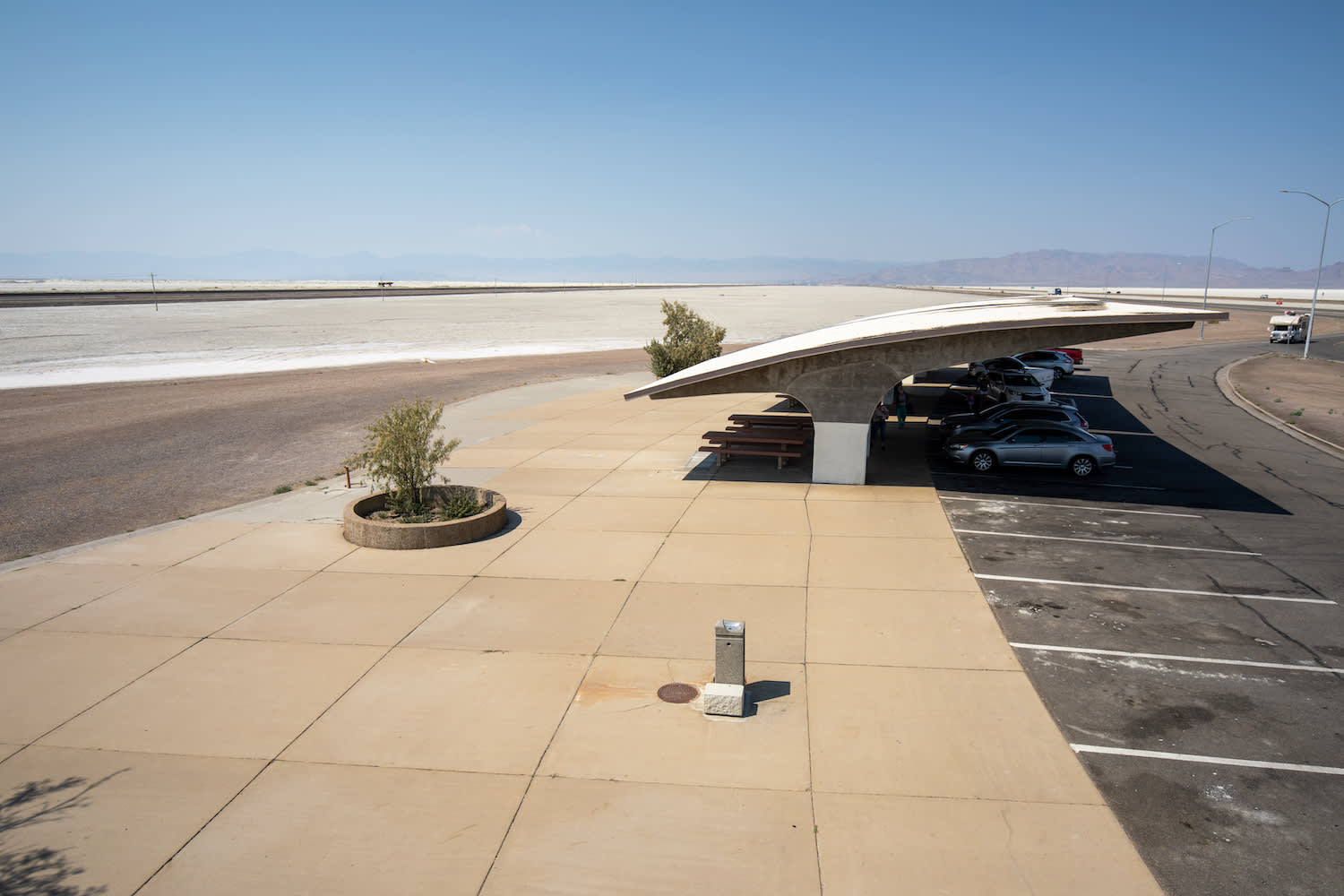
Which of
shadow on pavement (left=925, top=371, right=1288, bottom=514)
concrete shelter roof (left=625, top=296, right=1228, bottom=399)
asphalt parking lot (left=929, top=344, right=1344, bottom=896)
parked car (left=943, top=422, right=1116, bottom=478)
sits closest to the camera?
asphalt parking lot (left=929, top=344, right=1344, bottom=896)

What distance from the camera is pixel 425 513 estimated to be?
14836 mm

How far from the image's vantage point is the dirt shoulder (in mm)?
27175

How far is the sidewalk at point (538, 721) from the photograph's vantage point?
6340 millimetres

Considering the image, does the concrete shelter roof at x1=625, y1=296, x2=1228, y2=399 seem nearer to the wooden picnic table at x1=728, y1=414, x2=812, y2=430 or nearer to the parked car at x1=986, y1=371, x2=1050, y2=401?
the wooden picnic table at x1=728, y1=414, x2=812, y2=430

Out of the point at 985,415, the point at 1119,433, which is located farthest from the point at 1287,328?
the point at 985,415

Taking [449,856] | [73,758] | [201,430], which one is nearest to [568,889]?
[449,856]

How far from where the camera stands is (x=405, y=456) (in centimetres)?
1452

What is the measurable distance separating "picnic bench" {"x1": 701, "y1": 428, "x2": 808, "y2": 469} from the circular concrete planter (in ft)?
21.8

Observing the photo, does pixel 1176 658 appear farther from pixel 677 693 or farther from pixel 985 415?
pixel 985 415

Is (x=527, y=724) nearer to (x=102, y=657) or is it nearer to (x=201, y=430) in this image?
(x=102, y=657)

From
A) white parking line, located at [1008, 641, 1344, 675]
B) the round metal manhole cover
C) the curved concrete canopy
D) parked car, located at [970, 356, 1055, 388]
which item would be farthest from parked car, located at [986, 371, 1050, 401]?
the round metal manhole cover

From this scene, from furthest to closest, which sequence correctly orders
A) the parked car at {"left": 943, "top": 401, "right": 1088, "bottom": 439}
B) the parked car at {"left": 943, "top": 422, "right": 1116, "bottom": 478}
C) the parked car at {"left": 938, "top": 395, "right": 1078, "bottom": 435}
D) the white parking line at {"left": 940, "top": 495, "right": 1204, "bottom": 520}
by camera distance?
the parked car at {"left": 938, "top": 395, "right": 1078, "bottom": 435} < the parked car at {"left": 943, "top": 401, "right": 1088, "bottom": 439} < the parked car at {"left": 943, "top": 422, "right": 1116, "bottom": 478} < the white parking line at {"left": 940, "top": 495, "right": 1204, "bottom": 520}

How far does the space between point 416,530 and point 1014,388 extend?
75.3 feet

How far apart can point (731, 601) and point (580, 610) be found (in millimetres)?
2074
